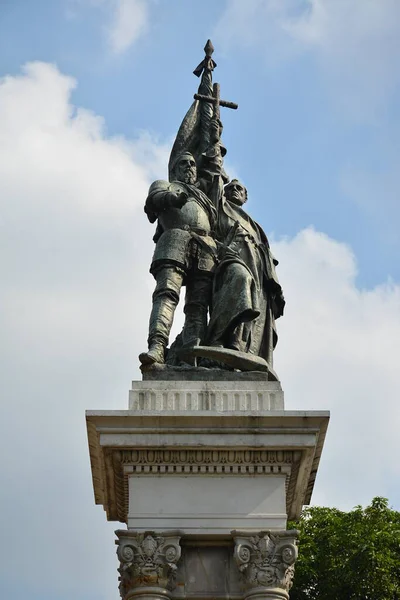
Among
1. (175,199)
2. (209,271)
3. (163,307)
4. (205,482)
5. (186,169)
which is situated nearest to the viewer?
(205,482)

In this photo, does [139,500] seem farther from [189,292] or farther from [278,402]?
[189,292]

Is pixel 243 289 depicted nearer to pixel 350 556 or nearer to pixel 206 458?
pixel 206 458

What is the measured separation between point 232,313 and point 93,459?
2630 mm

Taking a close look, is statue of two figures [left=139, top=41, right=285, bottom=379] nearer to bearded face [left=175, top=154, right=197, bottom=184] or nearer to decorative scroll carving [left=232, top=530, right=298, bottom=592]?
bearded face [left=175, top=154, right=197, bottom=184]

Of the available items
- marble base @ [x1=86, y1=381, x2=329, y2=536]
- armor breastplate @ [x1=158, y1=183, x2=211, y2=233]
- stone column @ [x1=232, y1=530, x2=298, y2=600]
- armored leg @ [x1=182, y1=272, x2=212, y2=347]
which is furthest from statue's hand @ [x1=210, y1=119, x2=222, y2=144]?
stone column @ [x1=232, y1=530, x2=298, y2=600]

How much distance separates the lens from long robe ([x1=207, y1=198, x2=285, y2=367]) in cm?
1598

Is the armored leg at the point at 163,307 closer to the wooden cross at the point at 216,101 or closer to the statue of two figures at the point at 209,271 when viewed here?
the statue of two figures at the point at 209,271

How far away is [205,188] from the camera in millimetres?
17594

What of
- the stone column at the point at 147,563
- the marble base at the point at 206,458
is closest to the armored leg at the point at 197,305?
the marble base at the point at 206,458

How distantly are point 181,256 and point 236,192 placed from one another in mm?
1840

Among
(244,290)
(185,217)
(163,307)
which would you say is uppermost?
(185,217)

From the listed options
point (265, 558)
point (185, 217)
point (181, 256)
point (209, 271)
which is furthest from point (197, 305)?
point (265, 558)

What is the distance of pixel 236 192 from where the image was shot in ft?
58.4

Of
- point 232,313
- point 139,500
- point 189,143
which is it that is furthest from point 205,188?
point 139,500
